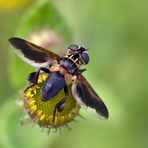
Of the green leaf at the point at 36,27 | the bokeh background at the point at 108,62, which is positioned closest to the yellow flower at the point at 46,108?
the green leaf at the point at 36,27

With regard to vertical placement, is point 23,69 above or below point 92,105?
above

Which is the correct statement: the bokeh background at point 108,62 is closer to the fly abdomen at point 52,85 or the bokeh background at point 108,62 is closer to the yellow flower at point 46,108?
the yellow flower at point 46,108


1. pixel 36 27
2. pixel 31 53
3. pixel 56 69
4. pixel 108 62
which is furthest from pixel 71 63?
pixel 108 62

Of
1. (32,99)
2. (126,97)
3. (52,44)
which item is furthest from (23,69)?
(126,97)

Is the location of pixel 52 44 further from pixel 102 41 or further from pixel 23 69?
pixel 102 41

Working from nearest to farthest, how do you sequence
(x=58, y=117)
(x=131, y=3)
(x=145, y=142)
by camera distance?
1. (x=58, y=117)
2. (x=145, y=142)
3. (x=131, y=3)
